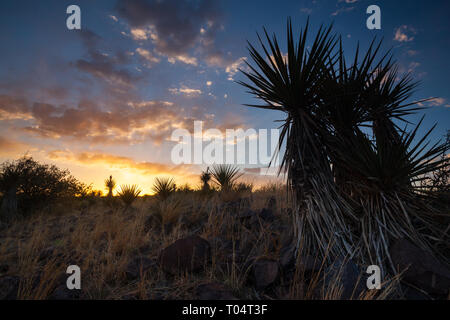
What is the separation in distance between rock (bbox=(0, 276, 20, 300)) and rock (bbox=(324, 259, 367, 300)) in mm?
3784

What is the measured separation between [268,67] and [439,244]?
3793mm

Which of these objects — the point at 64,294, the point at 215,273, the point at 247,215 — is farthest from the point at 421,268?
the point at 64,294

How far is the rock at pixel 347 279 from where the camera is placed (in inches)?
92.5

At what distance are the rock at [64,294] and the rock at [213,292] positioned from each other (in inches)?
63.1

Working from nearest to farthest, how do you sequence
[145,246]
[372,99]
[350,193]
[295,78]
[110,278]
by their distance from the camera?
[110,278], [295,78], [350,193], [372,99], [145,246]

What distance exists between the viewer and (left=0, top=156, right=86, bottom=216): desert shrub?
8.34 metres

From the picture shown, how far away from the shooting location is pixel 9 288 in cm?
274

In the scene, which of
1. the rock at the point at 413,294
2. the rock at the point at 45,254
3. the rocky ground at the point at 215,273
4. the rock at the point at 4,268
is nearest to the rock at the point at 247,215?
the rocky ground at the point at 215,273

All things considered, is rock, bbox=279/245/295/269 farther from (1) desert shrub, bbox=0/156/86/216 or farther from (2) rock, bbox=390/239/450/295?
(1) desert shrub, bbox=0/156/86/216

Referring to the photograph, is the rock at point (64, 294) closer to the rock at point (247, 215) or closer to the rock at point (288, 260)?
the rock at point (288, 260)

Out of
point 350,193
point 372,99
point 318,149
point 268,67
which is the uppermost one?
point 268,67
